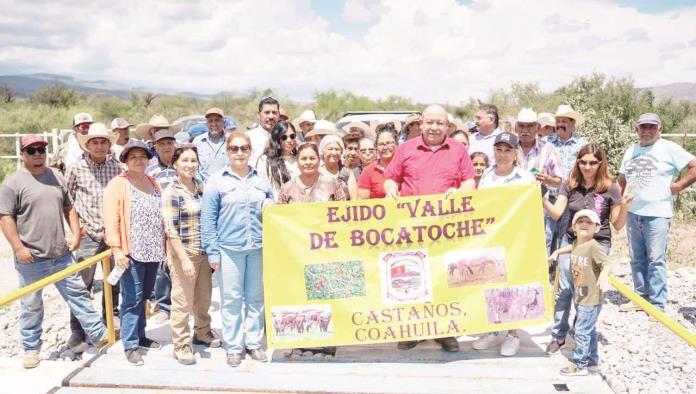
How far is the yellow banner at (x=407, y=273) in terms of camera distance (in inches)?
211

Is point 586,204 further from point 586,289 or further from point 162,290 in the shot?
point 162,290

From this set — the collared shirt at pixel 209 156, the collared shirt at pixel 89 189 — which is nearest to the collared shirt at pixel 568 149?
the collared shirt at pixel 209 156

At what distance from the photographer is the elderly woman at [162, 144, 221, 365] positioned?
5121 millimetres

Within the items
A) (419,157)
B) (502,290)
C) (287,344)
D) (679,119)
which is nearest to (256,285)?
(287,344)

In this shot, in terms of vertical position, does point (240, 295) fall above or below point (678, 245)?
above

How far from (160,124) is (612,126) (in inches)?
485

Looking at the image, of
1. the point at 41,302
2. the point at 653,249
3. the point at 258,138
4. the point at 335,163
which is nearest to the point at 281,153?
the point at 335,163

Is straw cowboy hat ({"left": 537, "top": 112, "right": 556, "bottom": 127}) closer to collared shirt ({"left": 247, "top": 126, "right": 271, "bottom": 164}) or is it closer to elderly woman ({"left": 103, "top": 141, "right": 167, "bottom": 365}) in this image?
collared shirt ({"left": 247, "top": 126, "right": 271, "bottom": 164})

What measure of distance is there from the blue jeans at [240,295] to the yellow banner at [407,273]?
0.43 ft

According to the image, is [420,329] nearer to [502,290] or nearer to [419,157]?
[502,290]

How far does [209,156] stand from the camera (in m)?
7.50

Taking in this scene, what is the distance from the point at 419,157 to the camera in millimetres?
5391

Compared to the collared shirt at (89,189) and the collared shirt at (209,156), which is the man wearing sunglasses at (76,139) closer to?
the collared shirt at (209,156)

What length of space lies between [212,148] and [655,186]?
5.36 metres
